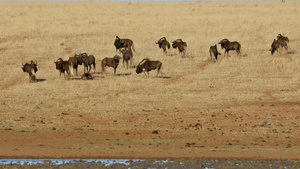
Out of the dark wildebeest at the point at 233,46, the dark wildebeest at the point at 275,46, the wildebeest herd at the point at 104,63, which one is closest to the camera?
the wildebeest herd at the point at 104,63

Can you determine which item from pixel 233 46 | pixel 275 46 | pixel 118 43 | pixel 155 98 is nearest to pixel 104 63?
pixel 118 43

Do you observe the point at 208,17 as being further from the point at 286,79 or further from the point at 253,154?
the point at 253,154

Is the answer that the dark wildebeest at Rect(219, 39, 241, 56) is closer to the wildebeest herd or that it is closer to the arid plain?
the wildebeest herd

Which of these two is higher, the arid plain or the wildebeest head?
the wildebeest head

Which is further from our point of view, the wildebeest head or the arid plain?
the wildebeest head

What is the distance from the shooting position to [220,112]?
20578 millimetres

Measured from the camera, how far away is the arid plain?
15.0 meters

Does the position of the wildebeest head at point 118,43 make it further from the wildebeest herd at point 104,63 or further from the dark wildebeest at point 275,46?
the dark wildebeest at point 275,46

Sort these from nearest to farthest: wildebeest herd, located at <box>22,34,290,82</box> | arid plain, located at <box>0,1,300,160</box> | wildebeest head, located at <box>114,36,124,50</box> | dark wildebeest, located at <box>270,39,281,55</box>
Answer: arid plain, located at <box>0,1,300,160</box>
wildebeest herd, located at <box>22,34,290,82</box>
dark wildebeest, located at <box>270,39,281,55</box>
wildebeest head, located at <box>114,36,124,50</box>

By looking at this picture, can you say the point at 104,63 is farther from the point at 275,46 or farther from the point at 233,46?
the point at 275,46

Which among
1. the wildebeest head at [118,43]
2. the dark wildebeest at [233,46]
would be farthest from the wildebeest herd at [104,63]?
the wildebeest head at [118,43]

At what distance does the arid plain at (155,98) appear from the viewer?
1505cm

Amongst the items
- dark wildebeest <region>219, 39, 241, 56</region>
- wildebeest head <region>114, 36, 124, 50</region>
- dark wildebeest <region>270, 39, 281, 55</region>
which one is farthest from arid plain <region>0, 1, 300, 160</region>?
wildebeest head <region>114, 36, 124, 50</region>

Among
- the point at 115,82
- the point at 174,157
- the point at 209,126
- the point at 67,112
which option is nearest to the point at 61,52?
the point at 115,82
